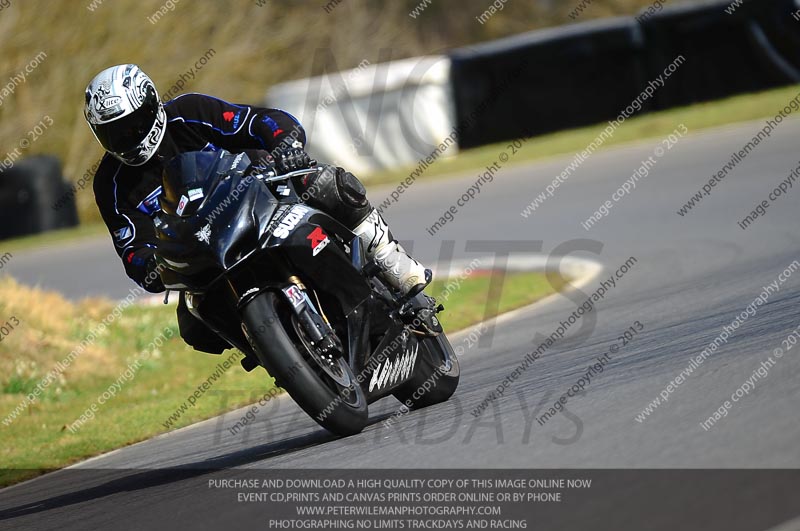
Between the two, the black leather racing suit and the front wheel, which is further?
the black leather racing suit

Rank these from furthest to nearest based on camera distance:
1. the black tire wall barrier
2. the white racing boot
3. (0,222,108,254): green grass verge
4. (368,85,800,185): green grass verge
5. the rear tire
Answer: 1. the black tire wall barrier
2. (0,222,108,254): green grass verge
3. (368,85,800,185): green grass verge
4. the rear tire
5. the white racing boot

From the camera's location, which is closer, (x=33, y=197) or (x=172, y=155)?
(x=172, y=155)

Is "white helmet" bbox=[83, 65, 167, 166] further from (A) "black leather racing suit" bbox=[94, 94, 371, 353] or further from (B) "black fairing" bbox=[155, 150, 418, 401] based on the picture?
(B) "black fairing" bbox=[155, 150, 418, 401]

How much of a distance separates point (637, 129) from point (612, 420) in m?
16.1

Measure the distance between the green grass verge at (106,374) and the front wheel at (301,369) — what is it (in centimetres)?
275

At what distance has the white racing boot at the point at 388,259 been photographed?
19.6 feet

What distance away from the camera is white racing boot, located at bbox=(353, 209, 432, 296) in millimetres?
5984

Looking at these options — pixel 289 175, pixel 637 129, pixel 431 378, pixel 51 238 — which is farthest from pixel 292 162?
pixel 51 238

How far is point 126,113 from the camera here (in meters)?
5.66

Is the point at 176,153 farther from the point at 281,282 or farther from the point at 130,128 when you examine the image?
the point at 281,282

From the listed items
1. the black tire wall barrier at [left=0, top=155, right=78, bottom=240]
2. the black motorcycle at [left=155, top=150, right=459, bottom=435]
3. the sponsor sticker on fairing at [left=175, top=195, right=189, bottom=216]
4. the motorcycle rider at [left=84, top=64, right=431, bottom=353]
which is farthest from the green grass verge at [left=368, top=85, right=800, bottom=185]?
the sponsor sticker on fairing at [left=175, top=195, right=189, bottom=216]

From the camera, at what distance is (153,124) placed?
229 inches

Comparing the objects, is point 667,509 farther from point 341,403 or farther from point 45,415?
point 45,415

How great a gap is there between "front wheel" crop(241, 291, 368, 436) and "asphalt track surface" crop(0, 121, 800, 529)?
170mm
